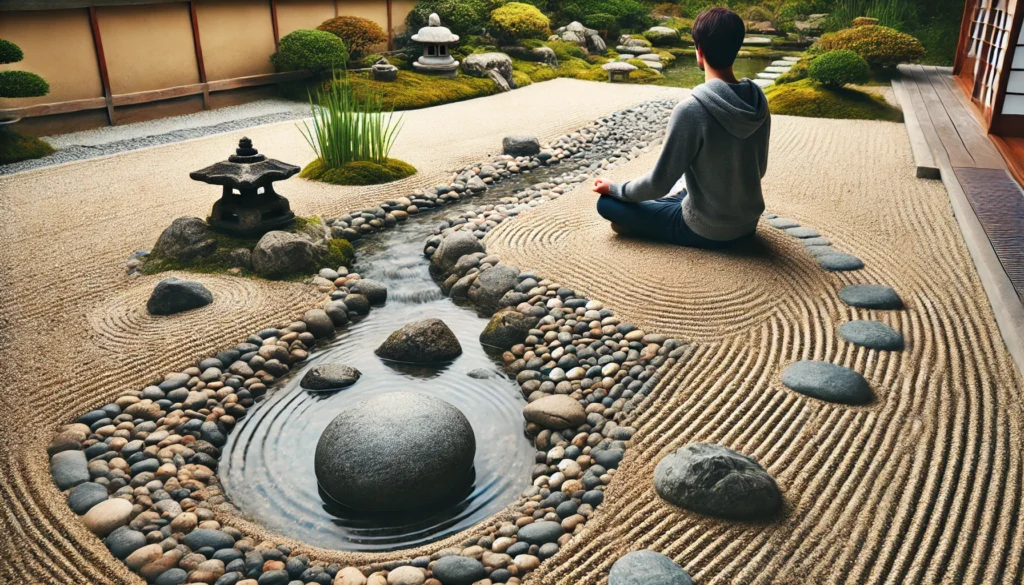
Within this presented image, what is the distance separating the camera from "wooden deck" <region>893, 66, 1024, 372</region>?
12.2 feet

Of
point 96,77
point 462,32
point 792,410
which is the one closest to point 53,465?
point 792,410

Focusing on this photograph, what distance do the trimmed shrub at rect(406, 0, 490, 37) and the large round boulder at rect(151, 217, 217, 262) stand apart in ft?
27.9

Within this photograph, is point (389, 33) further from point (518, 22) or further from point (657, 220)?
point (657, 220)

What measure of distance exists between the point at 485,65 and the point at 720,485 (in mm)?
9838

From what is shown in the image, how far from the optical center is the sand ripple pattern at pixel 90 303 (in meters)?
2.41

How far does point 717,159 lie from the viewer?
3.98m

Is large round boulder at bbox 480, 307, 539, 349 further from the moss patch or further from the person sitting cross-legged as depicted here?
the moss patch

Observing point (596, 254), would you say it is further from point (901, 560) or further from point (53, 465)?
point (53, 465)

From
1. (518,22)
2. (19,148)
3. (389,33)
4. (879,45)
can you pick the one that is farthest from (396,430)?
(518,22)

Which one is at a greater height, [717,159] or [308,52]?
[308,52]

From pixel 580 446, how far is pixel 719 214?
1.84 meters

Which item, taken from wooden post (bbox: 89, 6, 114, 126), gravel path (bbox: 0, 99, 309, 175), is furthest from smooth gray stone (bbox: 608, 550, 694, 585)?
wooden post (bbox: 89, 6, 114, 126)

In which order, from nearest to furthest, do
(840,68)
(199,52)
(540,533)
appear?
(540,533), (840,68), (199,52)

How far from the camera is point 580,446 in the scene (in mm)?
2957
